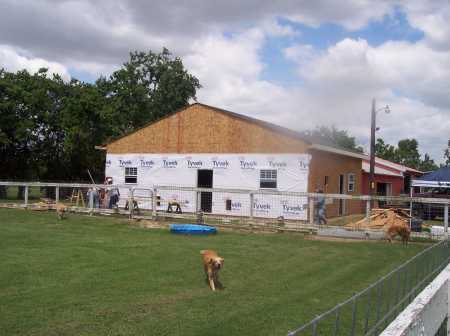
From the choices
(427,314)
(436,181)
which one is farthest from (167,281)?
(436,181)

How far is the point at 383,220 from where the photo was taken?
17719 mm

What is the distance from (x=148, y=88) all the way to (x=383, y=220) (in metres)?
42.8

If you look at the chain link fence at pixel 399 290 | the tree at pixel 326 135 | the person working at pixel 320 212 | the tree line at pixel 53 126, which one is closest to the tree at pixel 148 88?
the tree line at pixel 53 126

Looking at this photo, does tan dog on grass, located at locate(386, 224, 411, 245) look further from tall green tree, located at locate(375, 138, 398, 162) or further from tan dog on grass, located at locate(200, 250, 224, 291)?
tall green tree, located at locate(375, 138, 398, 162)

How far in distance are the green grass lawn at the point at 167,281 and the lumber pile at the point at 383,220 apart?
1.20m

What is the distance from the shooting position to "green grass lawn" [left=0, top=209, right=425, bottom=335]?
660 cm

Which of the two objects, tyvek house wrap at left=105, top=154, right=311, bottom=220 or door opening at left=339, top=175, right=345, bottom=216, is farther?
door opening at left=339, top=175, right=345, bottom=216

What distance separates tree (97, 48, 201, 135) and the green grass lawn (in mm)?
35767

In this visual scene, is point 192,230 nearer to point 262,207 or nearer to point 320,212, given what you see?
point 320,212

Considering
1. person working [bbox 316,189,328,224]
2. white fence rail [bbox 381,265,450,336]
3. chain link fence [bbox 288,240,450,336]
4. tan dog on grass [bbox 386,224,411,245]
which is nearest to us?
white fence rail [bbox 381,265,450,336]

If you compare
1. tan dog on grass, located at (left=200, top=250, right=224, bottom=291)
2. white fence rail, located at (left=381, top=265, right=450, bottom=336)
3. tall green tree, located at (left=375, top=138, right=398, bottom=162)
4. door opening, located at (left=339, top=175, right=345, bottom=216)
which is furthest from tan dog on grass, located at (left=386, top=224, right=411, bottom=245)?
tall green tree, located at (left=375, top=138, right=398, bottom=162)

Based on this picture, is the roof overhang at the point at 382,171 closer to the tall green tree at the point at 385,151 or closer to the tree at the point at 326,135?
the tree at the point at 326,135

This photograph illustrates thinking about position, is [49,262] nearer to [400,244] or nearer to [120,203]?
[400,244]

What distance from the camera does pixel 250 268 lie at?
1086 centimetres
